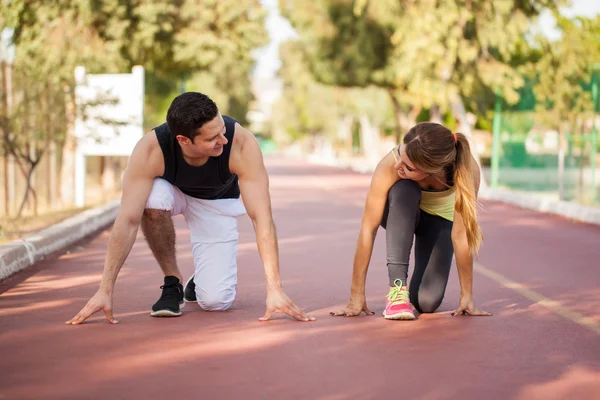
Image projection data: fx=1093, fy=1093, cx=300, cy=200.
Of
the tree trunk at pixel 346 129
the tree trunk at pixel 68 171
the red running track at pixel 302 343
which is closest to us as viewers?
the red running track at pixel 302 343

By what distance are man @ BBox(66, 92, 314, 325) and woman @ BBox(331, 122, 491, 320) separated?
62 cm

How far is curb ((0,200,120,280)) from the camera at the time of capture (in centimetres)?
977

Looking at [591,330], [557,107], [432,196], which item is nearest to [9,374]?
[432,196]

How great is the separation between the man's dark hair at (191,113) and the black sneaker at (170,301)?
1.26m

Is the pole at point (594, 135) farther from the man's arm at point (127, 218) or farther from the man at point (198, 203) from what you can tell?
the man's arm at point (127, 218)

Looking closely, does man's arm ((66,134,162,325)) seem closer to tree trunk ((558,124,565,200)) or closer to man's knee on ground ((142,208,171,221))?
man's knee on ground ((142,208,171,221))

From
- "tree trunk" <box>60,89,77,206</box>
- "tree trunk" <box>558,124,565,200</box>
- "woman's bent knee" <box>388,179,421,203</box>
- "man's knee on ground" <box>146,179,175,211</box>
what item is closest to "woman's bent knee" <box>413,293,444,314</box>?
"woman's bent knee" <box>388,179,421,203</box>

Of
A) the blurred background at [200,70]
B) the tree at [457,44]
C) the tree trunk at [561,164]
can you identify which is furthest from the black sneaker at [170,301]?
the tree at [457,44]

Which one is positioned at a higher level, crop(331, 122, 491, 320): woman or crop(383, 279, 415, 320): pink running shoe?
crop(331, 122, 491, 320): woman

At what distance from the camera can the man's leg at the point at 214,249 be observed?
751 centimetres

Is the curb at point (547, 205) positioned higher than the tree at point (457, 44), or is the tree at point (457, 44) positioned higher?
the tree at point (457, 44)

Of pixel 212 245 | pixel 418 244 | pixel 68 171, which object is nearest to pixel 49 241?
pixel 212 245

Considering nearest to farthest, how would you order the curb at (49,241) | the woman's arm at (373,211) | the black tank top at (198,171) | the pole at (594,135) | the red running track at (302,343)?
the red running track at (302,343)
the black tank top at (198,171)
the woman's arm at (373,211)
the curb at (49,241)
the pole at (594,135)

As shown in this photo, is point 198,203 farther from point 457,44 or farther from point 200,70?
A: point 200,70
